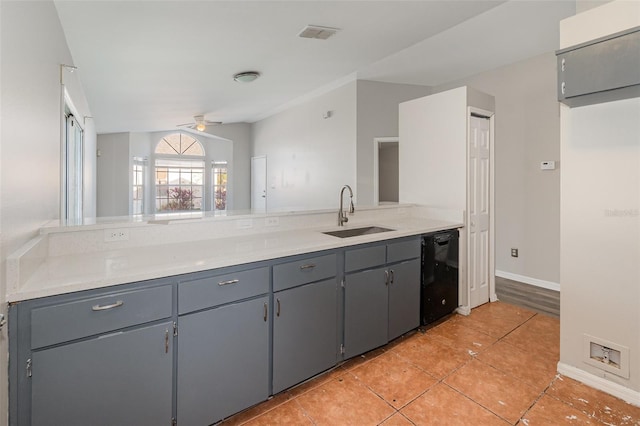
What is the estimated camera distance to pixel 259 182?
27.0ft

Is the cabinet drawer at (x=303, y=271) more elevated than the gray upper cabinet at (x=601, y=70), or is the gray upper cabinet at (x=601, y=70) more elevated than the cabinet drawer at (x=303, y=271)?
the gray upper cabinet at (x=601, y=70)

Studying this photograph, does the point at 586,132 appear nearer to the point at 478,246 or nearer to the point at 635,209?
the point at 635,209

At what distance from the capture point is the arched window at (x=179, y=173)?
28.2ft

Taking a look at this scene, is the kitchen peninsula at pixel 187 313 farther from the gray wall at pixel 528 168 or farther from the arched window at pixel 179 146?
the arched window at pixel 179 146

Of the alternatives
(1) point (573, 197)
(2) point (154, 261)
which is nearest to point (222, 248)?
(2) point (154, 261)

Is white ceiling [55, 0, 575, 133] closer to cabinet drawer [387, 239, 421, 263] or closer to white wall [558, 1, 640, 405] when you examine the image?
white wall [558, 1, 640, 405]

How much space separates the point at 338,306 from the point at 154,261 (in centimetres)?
115

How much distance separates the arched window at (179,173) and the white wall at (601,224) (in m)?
8.74

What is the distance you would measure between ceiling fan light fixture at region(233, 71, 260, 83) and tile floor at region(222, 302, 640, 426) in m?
3.56

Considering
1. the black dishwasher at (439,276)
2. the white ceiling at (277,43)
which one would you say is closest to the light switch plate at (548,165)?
the white ceiling at (277,43)

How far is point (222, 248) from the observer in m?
1.82

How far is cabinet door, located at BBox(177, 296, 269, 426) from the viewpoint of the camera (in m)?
1.46

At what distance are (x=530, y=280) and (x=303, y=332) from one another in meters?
3.57

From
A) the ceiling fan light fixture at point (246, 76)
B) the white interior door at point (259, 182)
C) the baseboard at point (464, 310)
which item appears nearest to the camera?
the baseboard at point (464, 310)
